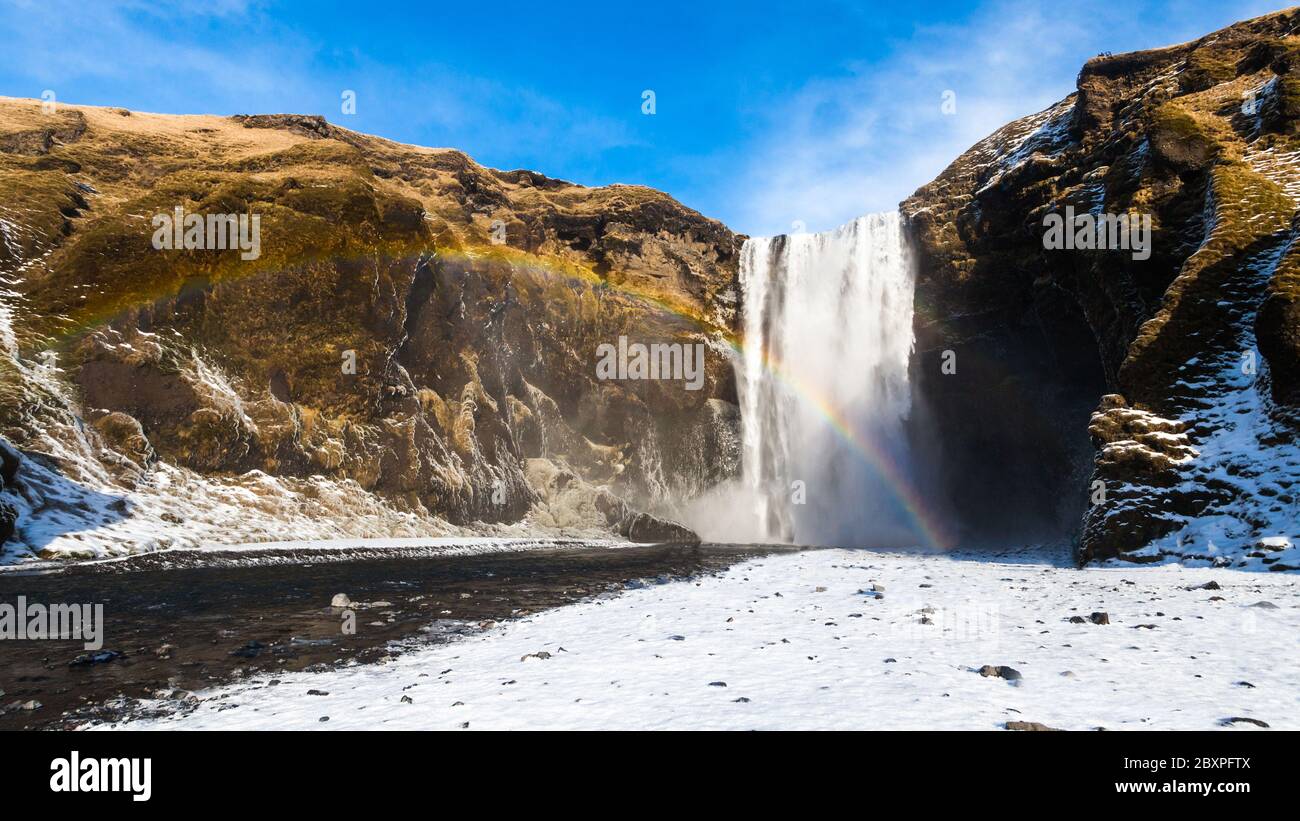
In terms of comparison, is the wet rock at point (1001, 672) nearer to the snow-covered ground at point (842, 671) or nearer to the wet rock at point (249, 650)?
the snow-covered ground at point (842, 671)

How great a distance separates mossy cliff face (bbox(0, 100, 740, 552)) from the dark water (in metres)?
10.3

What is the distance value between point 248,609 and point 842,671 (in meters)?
12.4

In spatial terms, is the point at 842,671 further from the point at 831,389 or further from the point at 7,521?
the point at 831,389

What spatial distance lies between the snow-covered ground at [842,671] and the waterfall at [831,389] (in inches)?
1515

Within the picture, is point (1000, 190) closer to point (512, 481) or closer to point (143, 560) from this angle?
point (512, 481)

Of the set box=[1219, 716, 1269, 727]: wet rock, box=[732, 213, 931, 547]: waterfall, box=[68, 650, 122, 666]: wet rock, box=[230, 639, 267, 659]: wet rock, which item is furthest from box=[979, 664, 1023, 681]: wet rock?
box=[732, 213, 931, 547]: waterfall

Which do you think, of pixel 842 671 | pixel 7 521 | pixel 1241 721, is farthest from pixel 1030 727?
pixel 7 521

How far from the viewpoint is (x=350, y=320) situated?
39.2 m

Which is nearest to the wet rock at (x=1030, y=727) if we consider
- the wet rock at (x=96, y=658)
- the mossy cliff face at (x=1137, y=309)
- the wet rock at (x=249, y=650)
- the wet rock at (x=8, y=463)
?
the wet rock at (x=249, y=650)

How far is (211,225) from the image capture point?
3631 centimetres

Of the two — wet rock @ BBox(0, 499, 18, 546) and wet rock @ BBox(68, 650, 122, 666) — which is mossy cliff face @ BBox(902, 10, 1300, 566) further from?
wet rock @ BBox(0, 499, 18, 546)

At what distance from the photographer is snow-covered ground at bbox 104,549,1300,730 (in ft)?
18.0
